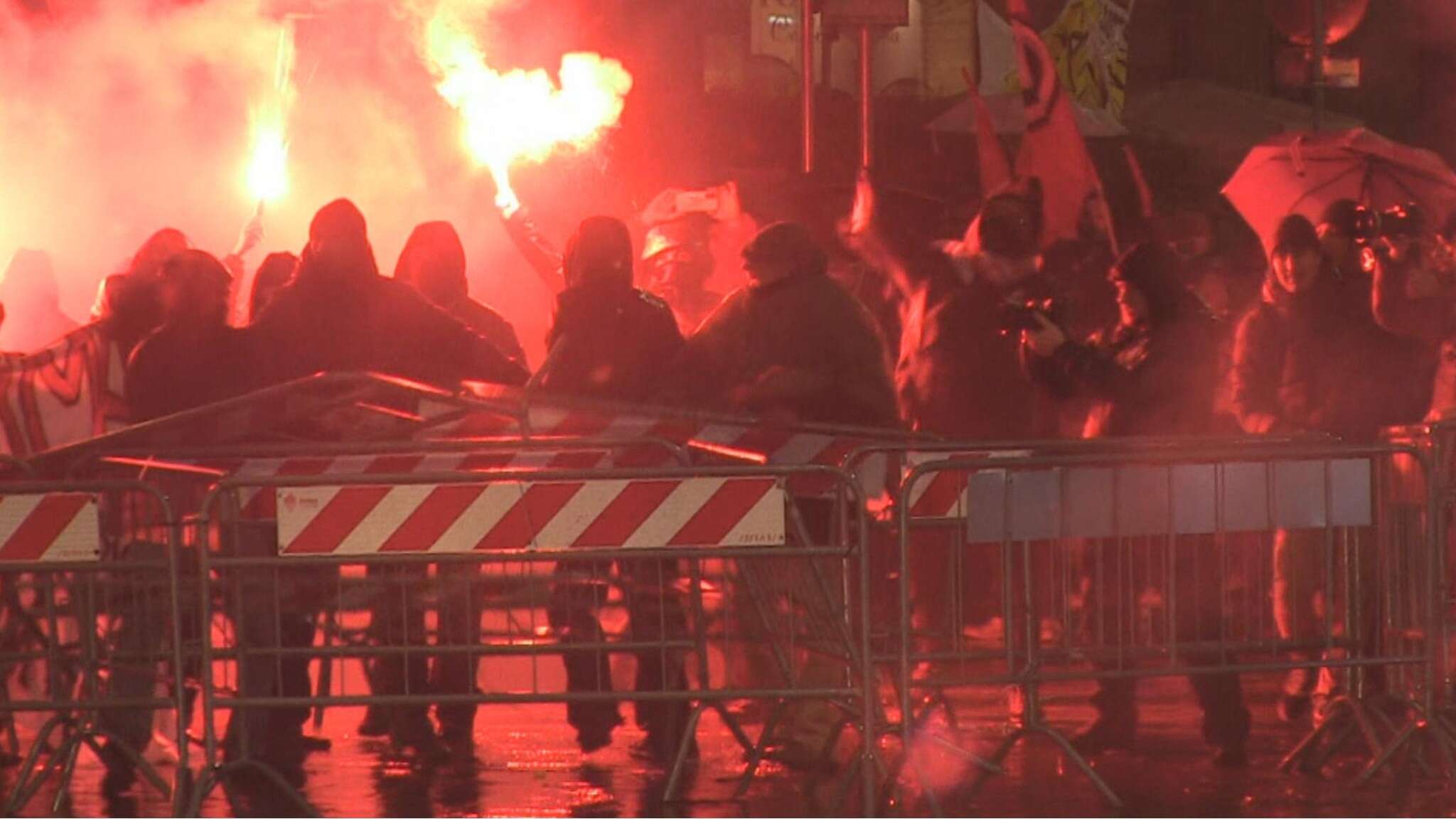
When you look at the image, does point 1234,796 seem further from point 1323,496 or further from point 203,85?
point 203,85

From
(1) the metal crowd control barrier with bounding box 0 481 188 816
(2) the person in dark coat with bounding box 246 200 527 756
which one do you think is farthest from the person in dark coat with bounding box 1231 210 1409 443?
(1) the metal crowd control barrier with bounding box 0 481 188 816

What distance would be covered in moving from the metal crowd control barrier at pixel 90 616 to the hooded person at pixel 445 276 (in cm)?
327

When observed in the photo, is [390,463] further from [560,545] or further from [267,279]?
[267,279]

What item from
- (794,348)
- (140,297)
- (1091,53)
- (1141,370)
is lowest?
(1141,370)

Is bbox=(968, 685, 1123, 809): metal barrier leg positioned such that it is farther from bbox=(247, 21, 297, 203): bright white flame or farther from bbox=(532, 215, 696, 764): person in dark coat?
bbox=(247, 21, 297, 203): bright white flame

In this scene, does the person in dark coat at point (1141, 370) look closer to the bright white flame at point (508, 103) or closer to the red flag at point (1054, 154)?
the bright white flame at point (508, 103)

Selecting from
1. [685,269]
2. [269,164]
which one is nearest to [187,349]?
[685,269]

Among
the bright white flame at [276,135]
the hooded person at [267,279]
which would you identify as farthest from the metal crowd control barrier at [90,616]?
the bright white flame at [276,135]

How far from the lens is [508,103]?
17.7 metres

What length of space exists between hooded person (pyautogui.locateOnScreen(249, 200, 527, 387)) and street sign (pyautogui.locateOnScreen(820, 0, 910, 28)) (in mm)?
7130

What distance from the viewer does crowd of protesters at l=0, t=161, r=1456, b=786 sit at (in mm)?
10930

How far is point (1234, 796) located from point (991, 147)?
9.91 m

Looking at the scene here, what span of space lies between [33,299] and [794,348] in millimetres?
7163

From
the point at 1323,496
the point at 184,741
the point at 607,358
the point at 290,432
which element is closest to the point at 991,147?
the point at 607,358
